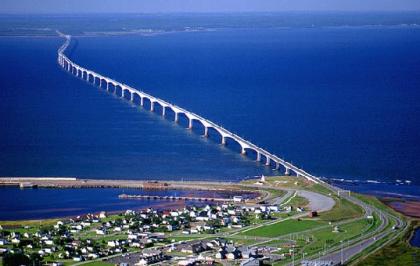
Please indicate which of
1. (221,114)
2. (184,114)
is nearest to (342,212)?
(221,114)

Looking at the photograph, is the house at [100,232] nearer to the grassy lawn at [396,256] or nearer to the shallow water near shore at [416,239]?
the grassy lawn at [396,256]

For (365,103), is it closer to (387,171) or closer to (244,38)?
(387,171)

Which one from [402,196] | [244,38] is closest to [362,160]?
[402,196]

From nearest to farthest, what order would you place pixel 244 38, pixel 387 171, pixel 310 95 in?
pixel 387 171
pixel 310 95
pixel 244 38

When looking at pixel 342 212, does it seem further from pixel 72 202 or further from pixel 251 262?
pixel 72 202

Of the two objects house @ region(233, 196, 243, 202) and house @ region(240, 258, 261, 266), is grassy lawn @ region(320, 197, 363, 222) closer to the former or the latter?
house @ region(233, 196, 243, 202)

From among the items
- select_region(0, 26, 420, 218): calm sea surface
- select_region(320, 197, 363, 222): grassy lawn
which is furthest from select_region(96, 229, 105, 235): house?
select_region(0, 26, 420, 218): calm sea surface

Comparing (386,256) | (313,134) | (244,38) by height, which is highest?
(244,38)

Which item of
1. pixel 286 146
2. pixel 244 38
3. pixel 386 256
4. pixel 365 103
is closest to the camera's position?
pixel 386 256
